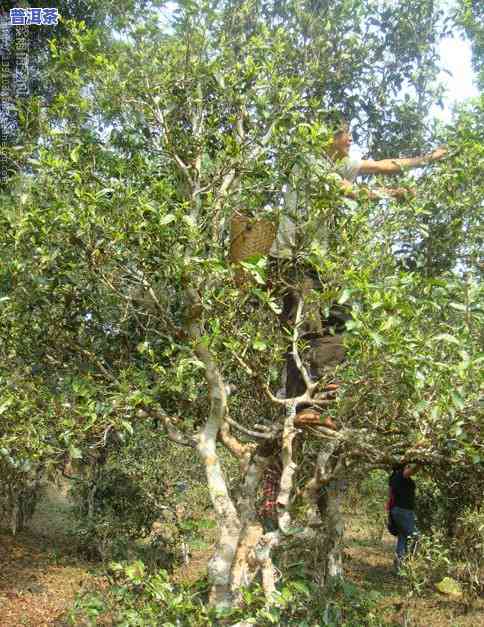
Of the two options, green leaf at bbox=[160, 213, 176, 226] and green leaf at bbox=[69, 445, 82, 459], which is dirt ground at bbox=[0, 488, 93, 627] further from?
green leaf at bbox=[160, 213, 176, 226]

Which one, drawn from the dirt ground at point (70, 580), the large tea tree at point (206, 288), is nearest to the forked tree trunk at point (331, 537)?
the dirt ground at point (70, 580)

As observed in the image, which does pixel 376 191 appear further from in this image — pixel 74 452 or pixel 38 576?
pixel 38 576

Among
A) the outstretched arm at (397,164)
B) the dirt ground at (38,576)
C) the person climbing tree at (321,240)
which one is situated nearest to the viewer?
the person climbing tree at (321,240)

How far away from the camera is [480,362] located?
3.10 meters

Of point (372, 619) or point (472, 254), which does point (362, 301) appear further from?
point (372, 619)

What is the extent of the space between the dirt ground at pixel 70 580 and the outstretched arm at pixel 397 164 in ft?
12.6

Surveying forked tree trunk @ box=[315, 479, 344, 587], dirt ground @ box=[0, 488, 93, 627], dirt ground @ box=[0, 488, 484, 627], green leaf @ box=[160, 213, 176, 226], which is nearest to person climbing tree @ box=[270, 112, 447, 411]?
green leaf @ box=[160, 213, 176, 226]

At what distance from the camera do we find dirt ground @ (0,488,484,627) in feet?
21.6

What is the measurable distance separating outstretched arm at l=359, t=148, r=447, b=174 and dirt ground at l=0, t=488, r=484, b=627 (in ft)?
12.6

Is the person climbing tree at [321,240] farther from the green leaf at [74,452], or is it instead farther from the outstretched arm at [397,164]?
the green leaf at [74,452]

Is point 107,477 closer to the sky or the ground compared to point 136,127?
closer to the ground

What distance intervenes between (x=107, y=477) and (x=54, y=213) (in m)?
5.59

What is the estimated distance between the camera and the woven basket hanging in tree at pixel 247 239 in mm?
3854

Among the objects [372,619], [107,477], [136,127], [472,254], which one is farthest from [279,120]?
[107,477]
